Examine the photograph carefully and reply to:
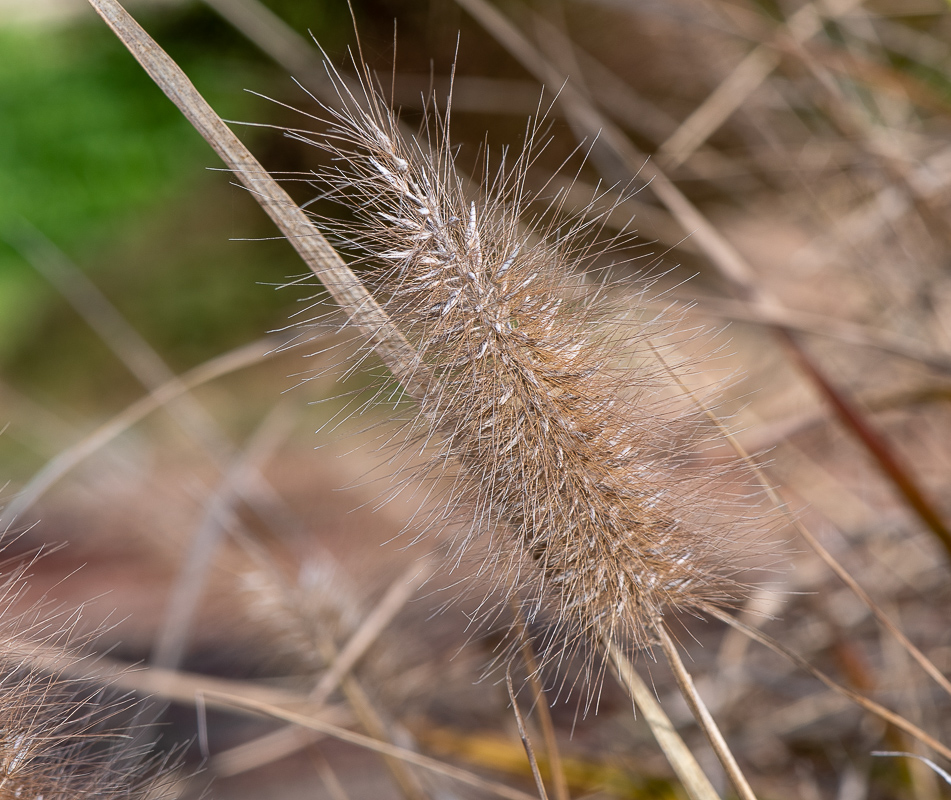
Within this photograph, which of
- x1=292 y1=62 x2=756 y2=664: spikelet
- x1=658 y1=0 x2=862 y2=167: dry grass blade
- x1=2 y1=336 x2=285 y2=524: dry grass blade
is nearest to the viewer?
x1=292 y1=62 x2=756 y2=664: spikelet

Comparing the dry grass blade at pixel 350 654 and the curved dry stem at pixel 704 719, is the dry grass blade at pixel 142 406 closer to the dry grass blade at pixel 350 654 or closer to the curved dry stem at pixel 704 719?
the dry grass blade at pixel 350 654

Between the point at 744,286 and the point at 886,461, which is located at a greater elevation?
the point at 744,286

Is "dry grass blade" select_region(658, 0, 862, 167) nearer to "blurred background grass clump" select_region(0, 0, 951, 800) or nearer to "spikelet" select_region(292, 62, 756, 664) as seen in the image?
"blurred background grass clump" select_region(0, 0, 951, 800)

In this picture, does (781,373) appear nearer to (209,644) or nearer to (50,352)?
(209,644)

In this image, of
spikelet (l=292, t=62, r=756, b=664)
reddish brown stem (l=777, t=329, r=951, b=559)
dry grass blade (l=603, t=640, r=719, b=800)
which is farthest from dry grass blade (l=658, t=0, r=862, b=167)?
dry grass blade (l=603, t=640, r=719, b=800)

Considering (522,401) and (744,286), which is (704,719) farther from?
(744,286)

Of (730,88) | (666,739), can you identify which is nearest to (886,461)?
(666,739)
